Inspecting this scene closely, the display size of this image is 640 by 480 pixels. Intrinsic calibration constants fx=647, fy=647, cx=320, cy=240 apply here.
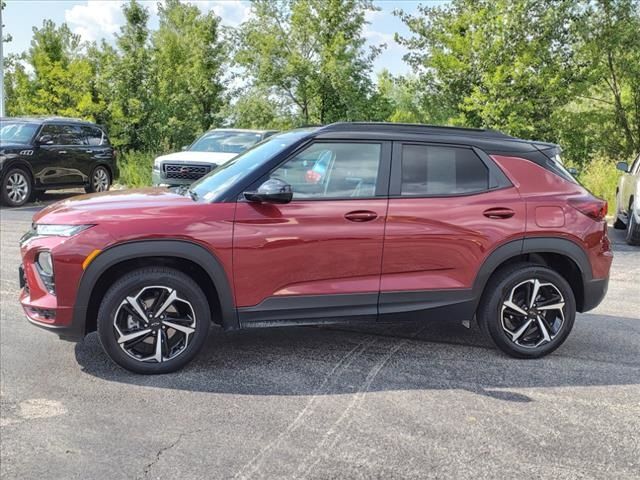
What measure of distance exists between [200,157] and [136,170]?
7.53 m

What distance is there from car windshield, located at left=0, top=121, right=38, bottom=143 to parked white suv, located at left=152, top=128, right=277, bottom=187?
347 centimetres

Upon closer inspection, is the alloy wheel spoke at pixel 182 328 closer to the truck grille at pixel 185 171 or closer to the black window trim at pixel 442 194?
the black window trim at pixel 442 194

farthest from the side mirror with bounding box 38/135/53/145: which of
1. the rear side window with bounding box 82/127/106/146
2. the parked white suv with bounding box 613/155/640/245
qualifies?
the parked white suv with bounding box 613/155/640/245

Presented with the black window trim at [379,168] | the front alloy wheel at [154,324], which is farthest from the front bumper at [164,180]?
the front alloy wheel at [154,324]

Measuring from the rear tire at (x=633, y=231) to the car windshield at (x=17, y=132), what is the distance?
1198 centimetres

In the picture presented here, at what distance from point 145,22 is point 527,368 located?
73.6ft

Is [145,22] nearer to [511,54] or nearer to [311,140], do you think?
[511,54]

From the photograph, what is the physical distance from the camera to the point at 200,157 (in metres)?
12.3

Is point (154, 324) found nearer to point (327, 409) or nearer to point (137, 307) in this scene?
point (137, 307)

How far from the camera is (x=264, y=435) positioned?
11.4ft

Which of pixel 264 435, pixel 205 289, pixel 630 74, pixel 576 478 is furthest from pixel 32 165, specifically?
pixel 630 74

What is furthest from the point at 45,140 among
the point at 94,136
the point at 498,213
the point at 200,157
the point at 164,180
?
the point at 498,213

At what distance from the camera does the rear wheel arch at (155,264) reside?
407cm

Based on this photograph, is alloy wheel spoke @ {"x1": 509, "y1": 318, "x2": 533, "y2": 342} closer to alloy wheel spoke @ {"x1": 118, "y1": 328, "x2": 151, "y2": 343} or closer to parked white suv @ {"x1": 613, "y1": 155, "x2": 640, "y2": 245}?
alloy wheel spoke @ {"x1": 118, "y1": 328, "x2": 151, "y2": 343}
